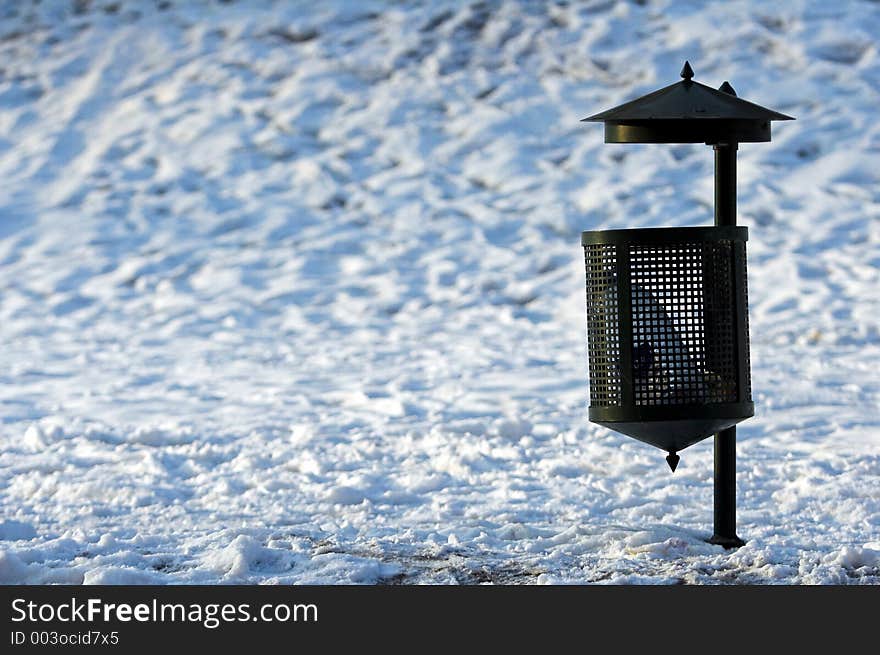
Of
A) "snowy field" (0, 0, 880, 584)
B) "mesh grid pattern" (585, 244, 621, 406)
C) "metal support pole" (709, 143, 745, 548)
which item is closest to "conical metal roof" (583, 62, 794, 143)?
"metal support pole" (709, 143, 745, 548)

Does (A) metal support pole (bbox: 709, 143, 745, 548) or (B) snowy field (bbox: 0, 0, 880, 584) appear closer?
(A) metal support pole (bbox: 709, 143, 745, 548)

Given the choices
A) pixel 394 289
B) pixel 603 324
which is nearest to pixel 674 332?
pixel 603 324

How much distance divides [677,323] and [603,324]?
27cm

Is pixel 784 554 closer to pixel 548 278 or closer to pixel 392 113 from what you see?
pixel 548 278

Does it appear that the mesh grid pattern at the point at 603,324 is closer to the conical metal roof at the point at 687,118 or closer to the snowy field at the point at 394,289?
the conical metal roof at the point at 687,118

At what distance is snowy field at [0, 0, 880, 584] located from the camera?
620 centimetres

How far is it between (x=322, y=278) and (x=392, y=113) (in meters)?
2.13

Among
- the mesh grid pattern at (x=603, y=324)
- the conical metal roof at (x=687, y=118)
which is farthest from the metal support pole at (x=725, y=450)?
the mesh grid pattern at (x=603, y=324)

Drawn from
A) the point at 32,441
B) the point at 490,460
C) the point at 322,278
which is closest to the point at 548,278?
the point at 322,278

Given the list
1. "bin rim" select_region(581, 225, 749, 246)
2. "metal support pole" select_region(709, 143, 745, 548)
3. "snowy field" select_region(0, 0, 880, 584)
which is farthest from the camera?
"snowy field" select_region(0, 0, 880, 584)

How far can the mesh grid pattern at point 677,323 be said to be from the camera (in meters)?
5.41

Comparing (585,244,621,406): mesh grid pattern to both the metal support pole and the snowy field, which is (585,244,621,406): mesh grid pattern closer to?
the metal support pole

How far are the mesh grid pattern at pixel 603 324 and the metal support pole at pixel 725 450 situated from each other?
1.45ft

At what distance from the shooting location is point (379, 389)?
8.79 meters
